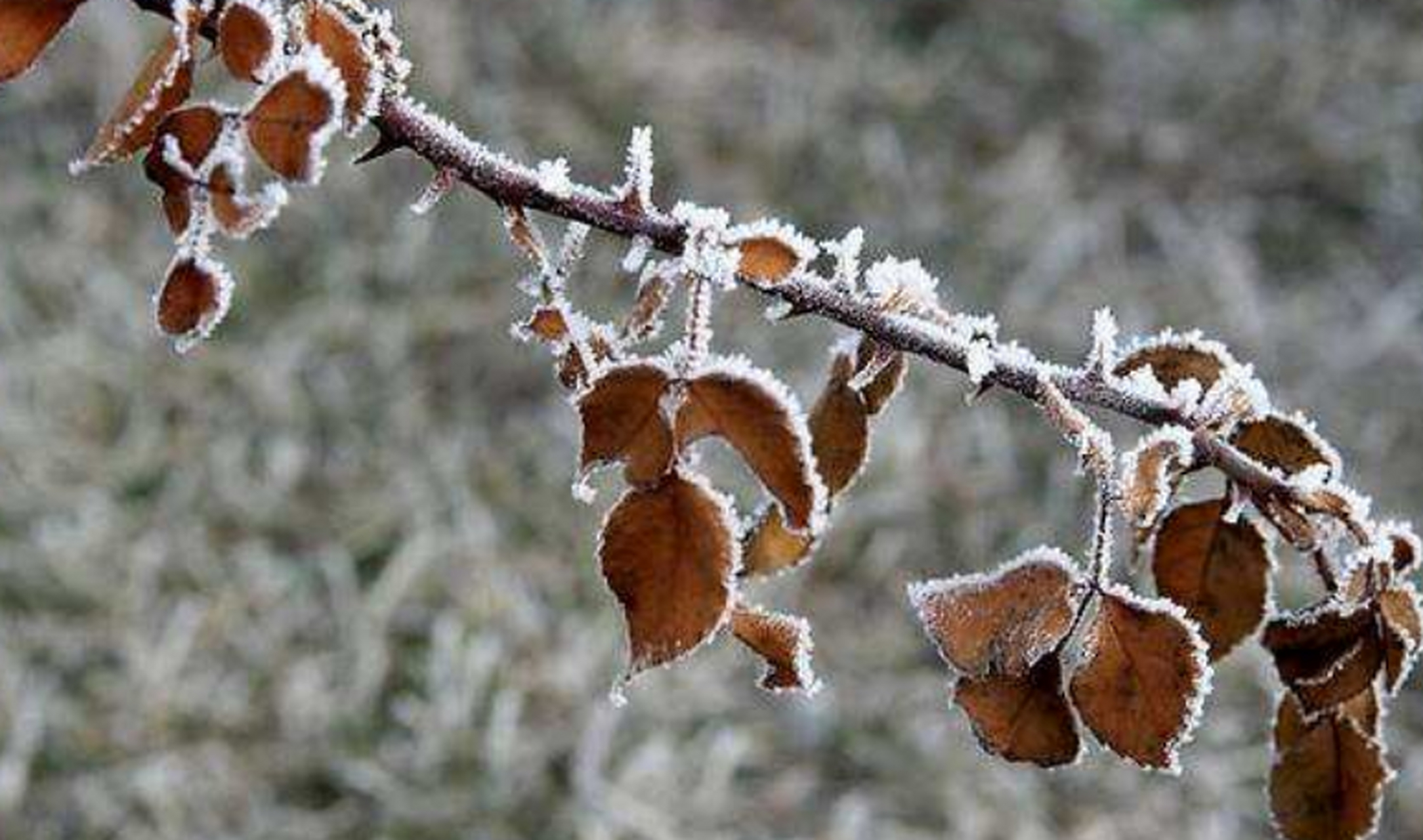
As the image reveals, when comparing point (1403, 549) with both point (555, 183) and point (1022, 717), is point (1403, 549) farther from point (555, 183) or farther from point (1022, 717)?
point (555, 183)

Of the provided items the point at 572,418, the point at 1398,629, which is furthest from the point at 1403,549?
the point at 572,418

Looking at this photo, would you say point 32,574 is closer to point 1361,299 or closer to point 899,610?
point 899,610

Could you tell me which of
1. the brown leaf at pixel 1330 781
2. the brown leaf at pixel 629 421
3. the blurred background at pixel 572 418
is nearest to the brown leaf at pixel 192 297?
the brown leaf at pixel 629 421

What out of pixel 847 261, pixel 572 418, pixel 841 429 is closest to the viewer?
pixel 847 261

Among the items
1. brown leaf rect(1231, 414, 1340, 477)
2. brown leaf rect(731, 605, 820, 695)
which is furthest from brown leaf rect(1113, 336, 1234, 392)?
brown leaf rect(731, 605, 820, 695)

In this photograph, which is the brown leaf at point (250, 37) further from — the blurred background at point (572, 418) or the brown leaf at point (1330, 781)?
the blurred background at point (572, 418)
